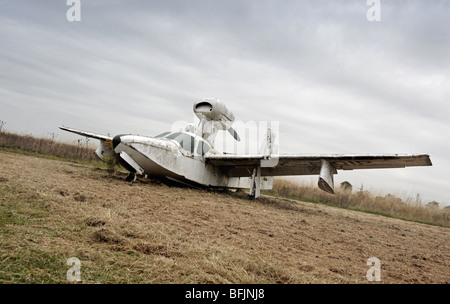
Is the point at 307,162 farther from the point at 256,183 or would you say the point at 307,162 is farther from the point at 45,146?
the point at 45,146

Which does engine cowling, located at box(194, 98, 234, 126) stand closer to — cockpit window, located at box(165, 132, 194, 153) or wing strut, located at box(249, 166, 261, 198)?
cockpit window, located at box(165, 132, 194, 153)

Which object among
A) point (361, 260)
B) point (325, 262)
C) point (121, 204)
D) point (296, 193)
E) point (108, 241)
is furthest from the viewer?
point (296, 193)

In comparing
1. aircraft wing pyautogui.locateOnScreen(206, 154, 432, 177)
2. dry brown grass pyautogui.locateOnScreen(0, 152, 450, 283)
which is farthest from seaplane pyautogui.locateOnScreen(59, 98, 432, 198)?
dry brown grass pyautogui.locateOnScreen(0, 152, 450, 283)

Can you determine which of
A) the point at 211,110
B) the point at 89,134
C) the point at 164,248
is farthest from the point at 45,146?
the point at 164,248

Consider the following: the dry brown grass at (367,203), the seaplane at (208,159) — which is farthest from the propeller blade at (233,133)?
the dry brown grass at (367,203)

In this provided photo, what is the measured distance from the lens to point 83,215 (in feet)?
14.3

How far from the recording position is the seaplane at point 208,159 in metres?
9.76

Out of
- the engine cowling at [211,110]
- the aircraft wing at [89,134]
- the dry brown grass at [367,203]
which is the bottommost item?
the dry brown grass at [367,203]

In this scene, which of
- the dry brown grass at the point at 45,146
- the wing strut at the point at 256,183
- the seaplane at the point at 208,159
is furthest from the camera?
the dry brown grass at the point at 45,146

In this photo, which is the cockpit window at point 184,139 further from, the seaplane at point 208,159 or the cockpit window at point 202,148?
the cockpit window at point 202,148

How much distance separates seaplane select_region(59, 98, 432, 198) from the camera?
976 centimetres
